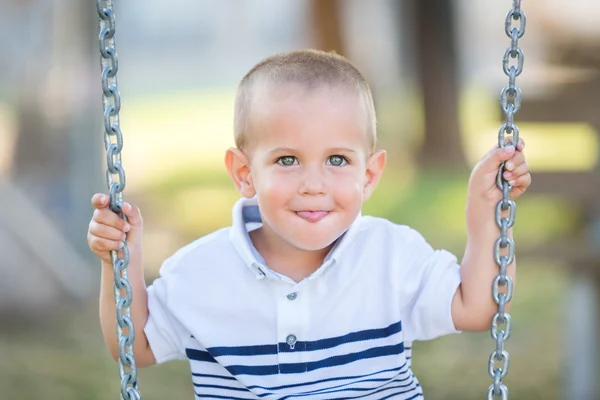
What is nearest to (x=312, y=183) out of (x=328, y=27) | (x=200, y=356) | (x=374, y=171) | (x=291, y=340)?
(x=374, y=171)

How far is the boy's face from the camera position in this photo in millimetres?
2023

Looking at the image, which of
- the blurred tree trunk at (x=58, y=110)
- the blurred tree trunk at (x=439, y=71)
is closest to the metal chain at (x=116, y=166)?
the blurred tree trunk at (x=58, y=110)

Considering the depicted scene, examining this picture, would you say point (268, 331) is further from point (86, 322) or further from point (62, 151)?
point (62, 151)

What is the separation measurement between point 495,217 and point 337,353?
0.46m

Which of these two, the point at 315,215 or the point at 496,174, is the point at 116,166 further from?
the point at 496,174

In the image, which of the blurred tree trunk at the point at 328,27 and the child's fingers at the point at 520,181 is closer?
the child's fingers at the point at 520,181

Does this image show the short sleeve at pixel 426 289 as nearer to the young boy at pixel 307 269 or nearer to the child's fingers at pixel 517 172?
the young boy at pixel 307 269

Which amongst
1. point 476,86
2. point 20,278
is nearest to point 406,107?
point 476,86

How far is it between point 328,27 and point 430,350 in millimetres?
3286

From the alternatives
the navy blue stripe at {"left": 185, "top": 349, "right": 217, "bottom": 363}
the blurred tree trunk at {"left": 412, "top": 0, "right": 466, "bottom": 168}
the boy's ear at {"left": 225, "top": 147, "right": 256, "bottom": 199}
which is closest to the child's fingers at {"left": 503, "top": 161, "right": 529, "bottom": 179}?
the boy's ear at {"left": 225, "top": 147, "right": 256, "bottom": 199}

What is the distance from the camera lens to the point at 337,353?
2152mm

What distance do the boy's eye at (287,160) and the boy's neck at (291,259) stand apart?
0.25 meters

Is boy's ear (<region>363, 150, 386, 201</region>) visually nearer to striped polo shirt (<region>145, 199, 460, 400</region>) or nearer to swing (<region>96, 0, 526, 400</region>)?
striped polo shirt (<region>145, 199, 460, 400</region>)

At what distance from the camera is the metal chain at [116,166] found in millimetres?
1938
